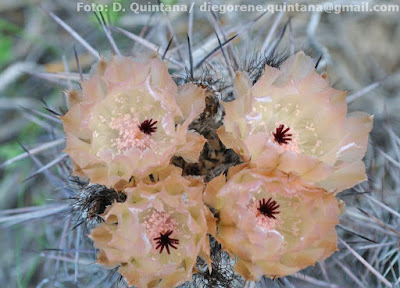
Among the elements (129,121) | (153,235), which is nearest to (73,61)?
(129,121)

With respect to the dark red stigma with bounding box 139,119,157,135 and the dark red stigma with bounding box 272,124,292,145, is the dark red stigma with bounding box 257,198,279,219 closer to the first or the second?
the dark red stigma with bounding box 272,124,292,145

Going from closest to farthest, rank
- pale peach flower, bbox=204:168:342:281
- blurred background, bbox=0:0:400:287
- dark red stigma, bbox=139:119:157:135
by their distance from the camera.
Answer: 1. pale peach flower, bbox=204:168:342:281
2. dark red stigma, bbox=139:119:157:135
3. blurred background, bbox=0:0:400:287

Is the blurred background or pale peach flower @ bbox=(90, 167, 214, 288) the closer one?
pale peach flower @ bbox=(90, 167, 214, 288)

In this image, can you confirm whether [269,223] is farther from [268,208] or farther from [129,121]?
[129,121]

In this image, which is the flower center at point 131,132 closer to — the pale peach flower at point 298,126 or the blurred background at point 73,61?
the pale peach flower at point 298,126

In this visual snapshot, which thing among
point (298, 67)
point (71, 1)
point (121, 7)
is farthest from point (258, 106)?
point (71, 1)

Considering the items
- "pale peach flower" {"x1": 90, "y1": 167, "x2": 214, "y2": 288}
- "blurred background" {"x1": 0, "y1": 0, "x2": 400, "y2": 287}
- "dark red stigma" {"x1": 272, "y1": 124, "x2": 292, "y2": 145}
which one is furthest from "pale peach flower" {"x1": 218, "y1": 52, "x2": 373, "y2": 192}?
"blurred background" {"x1": 0, "y1": 0, "x2": 400, "y2": 287}
